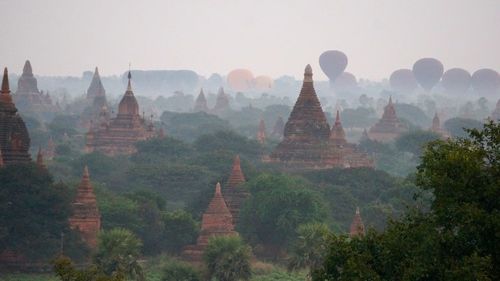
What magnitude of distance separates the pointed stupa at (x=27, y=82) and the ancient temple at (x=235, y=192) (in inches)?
4055

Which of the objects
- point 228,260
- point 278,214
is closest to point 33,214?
point 228,260

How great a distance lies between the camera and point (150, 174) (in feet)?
320

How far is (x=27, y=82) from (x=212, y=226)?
379ft

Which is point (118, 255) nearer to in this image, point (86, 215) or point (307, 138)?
point (86, 215)

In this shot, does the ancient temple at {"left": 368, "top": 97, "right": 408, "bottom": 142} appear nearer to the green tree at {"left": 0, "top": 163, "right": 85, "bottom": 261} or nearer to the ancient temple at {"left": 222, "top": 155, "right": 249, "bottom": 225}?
the ancient temple at {"left": 222, "top": 155, "right": 249, "bottom": 225}

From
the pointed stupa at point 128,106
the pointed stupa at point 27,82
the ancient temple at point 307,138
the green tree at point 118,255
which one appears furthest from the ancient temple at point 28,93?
the green tree at point 118,255

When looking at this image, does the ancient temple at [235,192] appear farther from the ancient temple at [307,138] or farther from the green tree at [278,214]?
the ancient temple at [307,138]

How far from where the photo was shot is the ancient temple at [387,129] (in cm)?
14475

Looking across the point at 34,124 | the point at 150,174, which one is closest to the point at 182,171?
the point at 150,174

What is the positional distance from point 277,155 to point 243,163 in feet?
7.66

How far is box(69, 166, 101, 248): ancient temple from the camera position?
6806 centimetres

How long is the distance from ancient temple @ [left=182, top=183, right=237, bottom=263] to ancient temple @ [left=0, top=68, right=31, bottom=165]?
1111 cm

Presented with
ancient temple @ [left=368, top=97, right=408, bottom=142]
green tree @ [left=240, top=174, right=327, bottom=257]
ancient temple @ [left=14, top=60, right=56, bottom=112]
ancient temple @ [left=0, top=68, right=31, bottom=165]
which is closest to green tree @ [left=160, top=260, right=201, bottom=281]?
green tree @ [left=240, top=174, right=327, bottom=257]

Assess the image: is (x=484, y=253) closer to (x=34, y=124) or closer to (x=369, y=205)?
(x=369, y=205)
